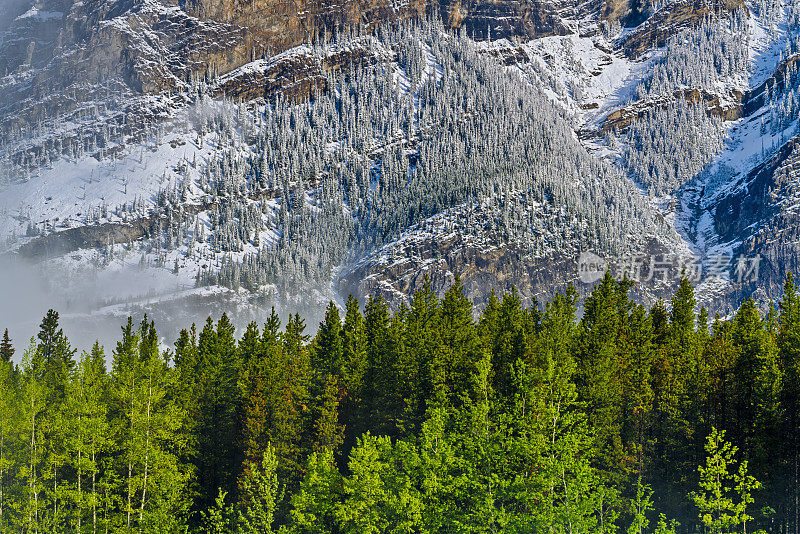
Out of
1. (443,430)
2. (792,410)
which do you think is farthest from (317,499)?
(792,410)

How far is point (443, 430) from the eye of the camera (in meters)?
56.4

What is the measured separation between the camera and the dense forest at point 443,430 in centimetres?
5081

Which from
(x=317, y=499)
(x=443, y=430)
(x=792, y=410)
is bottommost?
(x=317, y=499)

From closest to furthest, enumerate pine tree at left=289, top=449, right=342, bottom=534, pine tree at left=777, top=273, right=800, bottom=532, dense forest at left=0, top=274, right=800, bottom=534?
dense forest at left=0, top=274, right=800, bottom=534 → pine tree at left=289, top=449, right=342, bottom=534 → pine tree at left=777, top=273, right=800, bottom=532

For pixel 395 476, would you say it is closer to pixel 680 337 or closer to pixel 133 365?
pixel 133 365

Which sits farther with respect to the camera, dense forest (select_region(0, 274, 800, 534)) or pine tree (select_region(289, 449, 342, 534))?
pine tree (select_region(289, 449, 342, 534))

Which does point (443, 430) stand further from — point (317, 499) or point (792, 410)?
point (792, 410)

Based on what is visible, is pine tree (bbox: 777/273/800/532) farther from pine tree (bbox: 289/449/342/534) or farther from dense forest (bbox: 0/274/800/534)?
pine tree (bbox: 289/449/342/534)

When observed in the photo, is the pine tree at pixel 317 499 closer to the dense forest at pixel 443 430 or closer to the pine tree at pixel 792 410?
the dense forest at pixel 443 430

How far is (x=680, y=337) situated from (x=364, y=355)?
28442mm

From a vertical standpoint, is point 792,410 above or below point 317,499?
above

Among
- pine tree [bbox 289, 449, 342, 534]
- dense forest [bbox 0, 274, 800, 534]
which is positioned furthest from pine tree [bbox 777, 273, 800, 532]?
pine tree [bbox 289, 449, 342, 534]

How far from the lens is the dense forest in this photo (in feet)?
167

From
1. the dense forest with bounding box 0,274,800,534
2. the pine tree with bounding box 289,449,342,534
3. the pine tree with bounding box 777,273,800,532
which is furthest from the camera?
the pine tree with bounding box 777,273,800,532
